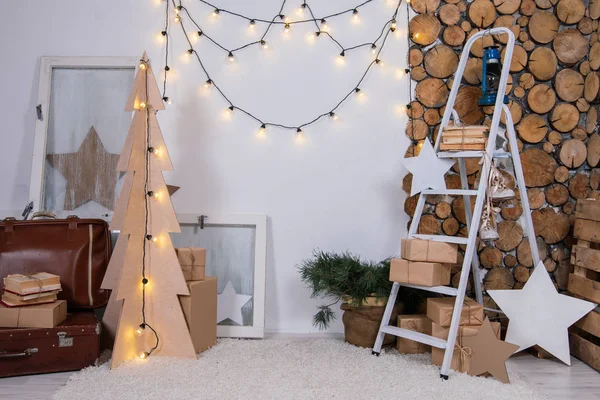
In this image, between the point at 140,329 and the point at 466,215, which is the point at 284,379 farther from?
the point at 466,215

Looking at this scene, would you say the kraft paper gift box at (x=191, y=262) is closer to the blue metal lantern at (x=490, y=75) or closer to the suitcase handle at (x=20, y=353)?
the suitcase handle at (x=20, y=353)

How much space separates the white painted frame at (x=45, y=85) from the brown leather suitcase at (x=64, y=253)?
0.34 metres

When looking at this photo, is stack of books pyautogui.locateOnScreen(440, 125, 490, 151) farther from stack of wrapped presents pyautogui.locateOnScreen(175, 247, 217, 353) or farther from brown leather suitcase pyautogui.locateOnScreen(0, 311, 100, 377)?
brown leather suitcase pyautogui.locateOnScreen(0, 311, 100, 377)

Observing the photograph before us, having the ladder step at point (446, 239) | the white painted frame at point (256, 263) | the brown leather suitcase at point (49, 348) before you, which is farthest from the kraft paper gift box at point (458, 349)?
the brown leather suitcase at point (49, 348)

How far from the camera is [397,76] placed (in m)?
2.88

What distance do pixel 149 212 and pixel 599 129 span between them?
2316mm

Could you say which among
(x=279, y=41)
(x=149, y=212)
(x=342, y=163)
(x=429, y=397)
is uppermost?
(x=279, y=41)

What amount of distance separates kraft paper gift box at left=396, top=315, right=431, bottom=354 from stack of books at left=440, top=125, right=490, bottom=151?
0.81 m

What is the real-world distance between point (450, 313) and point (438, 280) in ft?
0.49

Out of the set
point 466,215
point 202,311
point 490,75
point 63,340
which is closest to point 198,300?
point 202,311

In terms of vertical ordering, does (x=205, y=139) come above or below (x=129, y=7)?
below

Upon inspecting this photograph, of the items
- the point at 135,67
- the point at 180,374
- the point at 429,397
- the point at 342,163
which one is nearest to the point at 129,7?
the point at 135,67

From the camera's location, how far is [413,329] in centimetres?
250

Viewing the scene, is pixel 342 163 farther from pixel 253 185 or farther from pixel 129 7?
pixel 129 7
